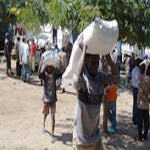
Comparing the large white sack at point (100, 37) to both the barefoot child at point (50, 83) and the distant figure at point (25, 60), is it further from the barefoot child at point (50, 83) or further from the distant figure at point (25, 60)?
the distant figure at point (25, 60)

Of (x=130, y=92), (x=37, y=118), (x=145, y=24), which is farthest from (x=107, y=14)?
(x=130, y=92)

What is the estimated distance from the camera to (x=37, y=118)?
7883mm

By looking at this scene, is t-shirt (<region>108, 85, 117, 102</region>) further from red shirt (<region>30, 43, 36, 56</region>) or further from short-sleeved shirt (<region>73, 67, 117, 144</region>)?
red shirt (<region>30, 43, 36, 56</region>)

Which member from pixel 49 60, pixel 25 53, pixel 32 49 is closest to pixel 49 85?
pixel 49 60

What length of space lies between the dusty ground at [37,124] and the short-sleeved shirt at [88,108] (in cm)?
262

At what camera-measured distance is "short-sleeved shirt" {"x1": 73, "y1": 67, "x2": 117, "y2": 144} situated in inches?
135

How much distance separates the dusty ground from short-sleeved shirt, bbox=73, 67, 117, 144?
262 cm

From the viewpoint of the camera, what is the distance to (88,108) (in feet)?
11.4

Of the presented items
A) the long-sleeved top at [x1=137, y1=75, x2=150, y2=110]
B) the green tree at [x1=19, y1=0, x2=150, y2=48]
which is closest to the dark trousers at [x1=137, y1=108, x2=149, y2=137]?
the long-sleeved top at [x1=137, y1=75, x2=150, y2=110]

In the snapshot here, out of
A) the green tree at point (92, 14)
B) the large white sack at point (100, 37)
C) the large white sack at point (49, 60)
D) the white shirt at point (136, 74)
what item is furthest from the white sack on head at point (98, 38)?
the white shirt at point (136, 74)

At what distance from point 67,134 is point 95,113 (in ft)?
11.3

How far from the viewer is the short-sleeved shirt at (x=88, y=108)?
3438 millimetres

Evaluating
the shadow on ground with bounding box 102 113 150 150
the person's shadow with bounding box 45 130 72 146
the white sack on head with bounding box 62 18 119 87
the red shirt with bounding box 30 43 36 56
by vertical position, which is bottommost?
the shadow on ground with bounding box 102 113 150 150

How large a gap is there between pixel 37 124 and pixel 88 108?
4097 mm
